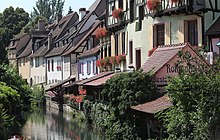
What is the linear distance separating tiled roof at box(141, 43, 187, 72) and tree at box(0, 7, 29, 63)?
6159cm

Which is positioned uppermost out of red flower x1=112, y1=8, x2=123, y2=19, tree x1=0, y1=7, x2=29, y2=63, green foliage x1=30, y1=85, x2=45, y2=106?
tree x1=0, y1=7, x2=29, y2=63

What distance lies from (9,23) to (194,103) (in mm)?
73567

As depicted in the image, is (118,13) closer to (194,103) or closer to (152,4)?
(152,4)

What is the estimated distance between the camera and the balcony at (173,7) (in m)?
23.3

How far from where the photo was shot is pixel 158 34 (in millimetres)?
27531

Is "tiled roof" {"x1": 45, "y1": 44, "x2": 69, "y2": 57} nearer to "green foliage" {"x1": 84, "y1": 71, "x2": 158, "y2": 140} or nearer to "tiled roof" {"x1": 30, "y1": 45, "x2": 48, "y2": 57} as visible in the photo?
"tiled roof" {"x1": 30, "y1": 45, "x2": 48, "y2": 57}

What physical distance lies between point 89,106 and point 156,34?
9.02 metres

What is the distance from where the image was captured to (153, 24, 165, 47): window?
88.9ft

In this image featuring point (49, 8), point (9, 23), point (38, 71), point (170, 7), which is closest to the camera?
point (170, 7)

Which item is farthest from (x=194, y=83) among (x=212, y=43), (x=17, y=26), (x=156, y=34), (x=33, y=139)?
(x=17, y=26)

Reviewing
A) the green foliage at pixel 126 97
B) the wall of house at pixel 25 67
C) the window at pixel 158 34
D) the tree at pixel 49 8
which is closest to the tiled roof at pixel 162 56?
the green foliage at pixel 126 97

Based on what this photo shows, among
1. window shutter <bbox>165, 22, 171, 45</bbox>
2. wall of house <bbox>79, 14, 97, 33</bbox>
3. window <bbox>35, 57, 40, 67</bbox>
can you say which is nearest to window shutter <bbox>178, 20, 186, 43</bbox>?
window shutter <bbox>165, 22, 171, 45</bbox>

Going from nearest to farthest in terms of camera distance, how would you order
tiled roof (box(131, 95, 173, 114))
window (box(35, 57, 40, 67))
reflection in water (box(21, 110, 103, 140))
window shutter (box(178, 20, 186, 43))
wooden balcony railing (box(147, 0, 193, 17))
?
tiled roof (box(131, 95, 173, 114)) < wooden balcony railing (box(147, 0, 193, 17)) < window shutter (box(178, 20, 186, 43)) < reflection in water (box(21, 110, 103, 140)) < window (box(35, 57, 40, 67))

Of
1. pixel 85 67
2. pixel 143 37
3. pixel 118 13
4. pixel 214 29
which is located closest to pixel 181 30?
pixel 214 29
